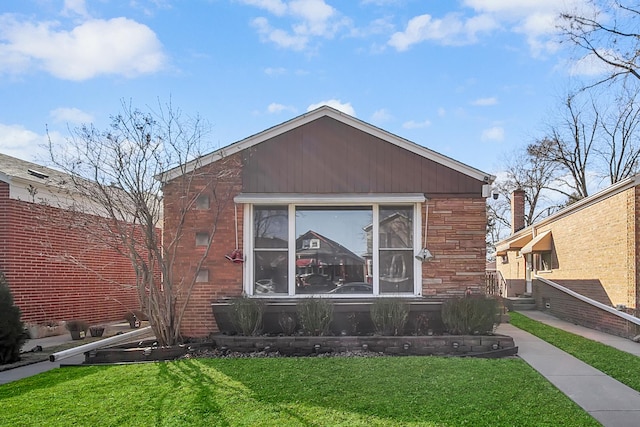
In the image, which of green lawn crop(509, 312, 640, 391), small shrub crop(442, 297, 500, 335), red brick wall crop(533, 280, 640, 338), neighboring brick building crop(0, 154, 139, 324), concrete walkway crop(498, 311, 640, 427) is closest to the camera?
concrete walkway crop(498, 311, 640, 427)

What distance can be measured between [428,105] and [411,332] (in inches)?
249

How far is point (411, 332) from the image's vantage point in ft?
29.5

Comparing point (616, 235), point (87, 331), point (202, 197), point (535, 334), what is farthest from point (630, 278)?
point (87, 331)

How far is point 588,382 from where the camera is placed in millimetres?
6352

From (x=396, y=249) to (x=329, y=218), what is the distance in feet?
5.14

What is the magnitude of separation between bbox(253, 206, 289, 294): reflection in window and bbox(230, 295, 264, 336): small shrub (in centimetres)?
95

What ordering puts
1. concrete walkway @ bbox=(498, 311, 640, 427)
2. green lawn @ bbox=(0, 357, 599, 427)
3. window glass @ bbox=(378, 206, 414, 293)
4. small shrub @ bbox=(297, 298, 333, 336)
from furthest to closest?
window glass @ bbox=(378, 206, 414, 293) < small shrub @ bbox=(297, 298, 333, 336) < concrete walkway @ bbox=(498, 311, 640, 427) < green lawn @ bbox=(0, 357, 599, 427)

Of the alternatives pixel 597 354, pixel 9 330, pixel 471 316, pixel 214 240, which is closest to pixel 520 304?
pixel 597 354

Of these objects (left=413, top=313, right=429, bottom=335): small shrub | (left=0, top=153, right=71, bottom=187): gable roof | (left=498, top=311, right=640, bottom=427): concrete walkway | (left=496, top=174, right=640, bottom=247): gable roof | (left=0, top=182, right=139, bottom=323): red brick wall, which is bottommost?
(left=498, top=311, right=640, bottom=427): concrete walkway

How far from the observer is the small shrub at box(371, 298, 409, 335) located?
8.66m

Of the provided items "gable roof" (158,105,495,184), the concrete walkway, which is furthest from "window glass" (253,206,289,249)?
the concrete walkway

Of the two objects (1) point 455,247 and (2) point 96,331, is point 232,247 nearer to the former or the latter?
(2) point 96,331

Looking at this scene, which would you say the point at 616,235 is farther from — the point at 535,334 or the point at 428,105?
the point at 428,105

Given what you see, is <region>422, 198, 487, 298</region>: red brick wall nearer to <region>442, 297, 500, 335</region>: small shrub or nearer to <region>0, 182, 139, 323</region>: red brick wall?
<region>442, 297, 500, 335</region>: small shrub
